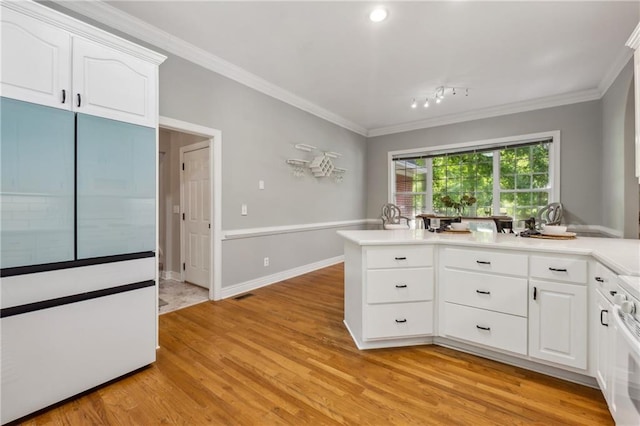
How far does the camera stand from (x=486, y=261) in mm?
2010

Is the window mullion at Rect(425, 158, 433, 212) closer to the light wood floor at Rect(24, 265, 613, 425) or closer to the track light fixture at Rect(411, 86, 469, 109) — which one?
the track light fixture at Rect(411, 86, 469, 109)

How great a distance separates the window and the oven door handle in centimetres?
325

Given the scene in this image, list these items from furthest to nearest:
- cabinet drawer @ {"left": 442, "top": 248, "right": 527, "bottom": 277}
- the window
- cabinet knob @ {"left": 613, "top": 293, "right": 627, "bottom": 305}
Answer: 1. the window
2. cabinet drawer @ {"left": 442, "top": 248, "right": 527, "bottom": 277}
3. cabinet knob @ {"left": 613, "top": 293, "right": 627, "bottom": 305}

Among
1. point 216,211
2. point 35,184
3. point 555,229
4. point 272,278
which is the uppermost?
point 35,184

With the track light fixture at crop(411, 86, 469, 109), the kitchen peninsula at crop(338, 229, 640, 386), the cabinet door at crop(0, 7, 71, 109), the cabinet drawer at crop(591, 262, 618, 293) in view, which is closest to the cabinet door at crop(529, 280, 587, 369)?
the kitchen peninsula at crop(338, 229, 640, 386)

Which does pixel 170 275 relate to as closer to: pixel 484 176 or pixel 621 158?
pixel 484 176

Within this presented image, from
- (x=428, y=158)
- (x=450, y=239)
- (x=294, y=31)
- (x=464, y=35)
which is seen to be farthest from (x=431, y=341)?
(x=428, y=158)

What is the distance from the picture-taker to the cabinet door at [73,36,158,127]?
1.68m

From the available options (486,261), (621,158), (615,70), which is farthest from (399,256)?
(615,70)

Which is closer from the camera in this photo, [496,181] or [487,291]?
[487,291]

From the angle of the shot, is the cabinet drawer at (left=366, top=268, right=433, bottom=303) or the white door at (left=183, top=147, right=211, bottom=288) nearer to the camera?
the cabinet drawer at (left=366, top=268, right=433, bottom=303)

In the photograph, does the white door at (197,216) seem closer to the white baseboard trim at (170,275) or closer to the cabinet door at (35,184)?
the white baseboard trim at (170,275)

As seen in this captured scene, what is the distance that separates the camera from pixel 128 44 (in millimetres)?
1876

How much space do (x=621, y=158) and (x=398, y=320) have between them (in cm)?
339
